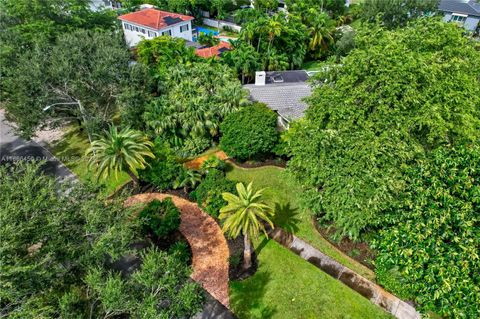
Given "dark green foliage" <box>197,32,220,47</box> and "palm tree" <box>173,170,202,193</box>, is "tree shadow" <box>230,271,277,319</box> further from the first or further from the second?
"dark green foliage" <box>197,32,220,47</box>

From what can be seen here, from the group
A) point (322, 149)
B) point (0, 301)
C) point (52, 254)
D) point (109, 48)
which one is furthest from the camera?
point (109, 48)

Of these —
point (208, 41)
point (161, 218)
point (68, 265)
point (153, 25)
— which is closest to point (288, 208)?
point (161, 218)

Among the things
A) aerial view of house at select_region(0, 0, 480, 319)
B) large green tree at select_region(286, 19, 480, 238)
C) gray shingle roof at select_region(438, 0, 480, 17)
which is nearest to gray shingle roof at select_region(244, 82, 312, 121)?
aerial view of house at select_region(0, 0, 480, 319)

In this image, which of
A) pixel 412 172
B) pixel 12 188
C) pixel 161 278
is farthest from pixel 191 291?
pixel 412 172

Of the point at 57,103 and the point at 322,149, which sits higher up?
the point at 322,149

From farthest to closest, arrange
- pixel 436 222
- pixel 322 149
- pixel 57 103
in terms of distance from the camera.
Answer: pixel 57 103 < pixel 322 149 < pixel 436 222

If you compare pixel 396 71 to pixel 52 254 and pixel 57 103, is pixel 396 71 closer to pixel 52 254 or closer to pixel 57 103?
pixel 52 254
